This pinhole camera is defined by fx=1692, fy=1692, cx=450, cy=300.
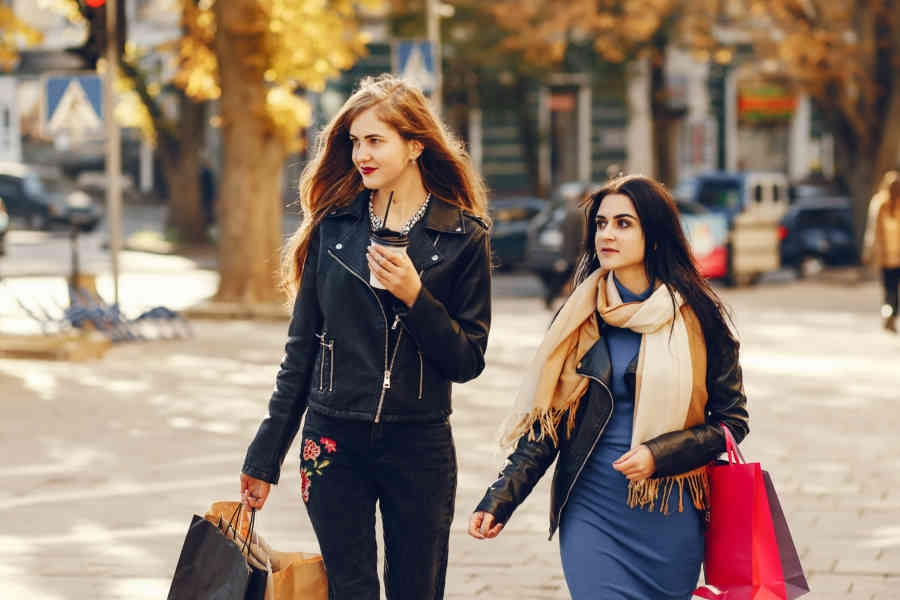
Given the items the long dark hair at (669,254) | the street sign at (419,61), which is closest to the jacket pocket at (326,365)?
the long dark hair at (669,254)

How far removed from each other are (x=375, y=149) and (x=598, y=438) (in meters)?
0.88

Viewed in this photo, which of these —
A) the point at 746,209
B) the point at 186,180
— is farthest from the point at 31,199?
the point at 746,209

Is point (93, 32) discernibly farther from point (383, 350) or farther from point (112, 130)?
point (383, 350)

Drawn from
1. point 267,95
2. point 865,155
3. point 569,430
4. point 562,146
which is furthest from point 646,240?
point 562,146

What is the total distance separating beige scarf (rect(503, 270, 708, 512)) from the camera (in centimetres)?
407

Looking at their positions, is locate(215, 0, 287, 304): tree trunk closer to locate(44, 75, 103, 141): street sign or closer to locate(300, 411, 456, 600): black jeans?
locate(44, 75, 103, 141): street sign

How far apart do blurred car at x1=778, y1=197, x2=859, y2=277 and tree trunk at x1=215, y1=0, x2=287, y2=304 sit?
10.7 metres

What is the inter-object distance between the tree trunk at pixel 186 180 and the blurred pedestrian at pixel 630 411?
27722 millimetres

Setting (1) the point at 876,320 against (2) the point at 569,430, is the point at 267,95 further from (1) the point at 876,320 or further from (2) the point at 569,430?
(2) the point at 569,430

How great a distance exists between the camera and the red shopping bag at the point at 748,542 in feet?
13.1

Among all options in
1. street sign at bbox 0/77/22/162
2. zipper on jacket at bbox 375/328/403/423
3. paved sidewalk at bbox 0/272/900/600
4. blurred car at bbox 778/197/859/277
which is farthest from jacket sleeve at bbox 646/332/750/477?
street sign at bbox 0/77/22/162

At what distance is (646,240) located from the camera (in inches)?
166

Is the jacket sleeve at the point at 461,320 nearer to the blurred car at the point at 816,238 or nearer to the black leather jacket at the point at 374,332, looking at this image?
the black leather jacket at the point at 374,332

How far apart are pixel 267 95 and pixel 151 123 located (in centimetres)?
1307
